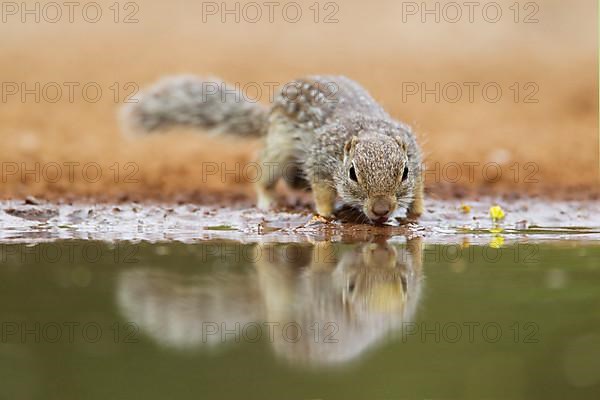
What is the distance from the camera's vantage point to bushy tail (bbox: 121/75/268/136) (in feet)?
35.9

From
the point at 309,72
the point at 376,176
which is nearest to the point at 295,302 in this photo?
the point at 376,176

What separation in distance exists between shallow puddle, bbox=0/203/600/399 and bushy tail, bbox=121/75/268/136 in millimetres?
3138

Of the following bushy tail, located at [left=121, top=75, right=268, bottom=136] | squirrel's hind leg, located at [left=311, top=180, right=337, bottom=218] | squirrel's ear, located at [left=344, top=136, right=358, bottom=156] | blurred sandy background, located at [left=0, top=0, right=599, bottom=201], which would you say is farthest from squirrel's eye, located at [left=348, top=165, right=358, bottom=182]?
bushy tail, located at [left=121, top=75, right=268, bottom=136]

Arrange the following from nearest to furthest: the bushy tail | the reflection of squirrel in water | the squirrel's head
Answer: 1. the reflection of squirrel in water
2. the squirrel's head
3. the bushy tail

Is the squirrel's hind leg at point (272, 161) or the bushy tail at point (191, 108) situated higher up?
the bushy tail at point (191, 108)

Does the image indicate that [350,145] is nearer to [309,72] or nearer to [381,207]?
[381,207]

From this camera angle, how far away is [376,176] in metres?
8.00

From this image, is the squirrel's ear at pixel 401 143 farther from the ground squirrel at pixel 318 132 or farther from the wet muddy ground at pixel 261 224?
the wet muddy ground at pixel 261 224

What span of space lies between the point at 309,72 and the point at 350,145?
48.7ft

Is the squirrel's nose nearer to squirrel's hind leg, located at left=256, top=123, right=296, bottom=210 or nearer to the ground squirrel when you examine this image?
the ground squirrel

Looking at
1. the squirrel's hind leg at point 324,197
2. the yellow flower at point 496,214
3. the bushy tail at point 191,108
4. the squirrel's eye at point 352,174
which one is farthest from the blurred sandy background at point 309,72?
the squirrel's eye at point 352,174

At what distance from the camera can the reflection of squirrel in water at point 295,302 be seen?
4.55 meters

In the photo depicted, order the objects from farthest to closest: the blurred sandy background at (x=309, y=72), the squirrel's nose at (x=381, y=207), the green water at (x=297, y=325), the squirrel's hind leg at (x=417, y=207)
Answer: the blurred sandy background at (x=309, y=72) → the squirrel's hind leg at (x=417, y=207) → the squirrel's nose at (x=381, y=207) → the green water at (x=297, y=325)

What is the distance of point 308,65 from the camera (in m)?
24.0
